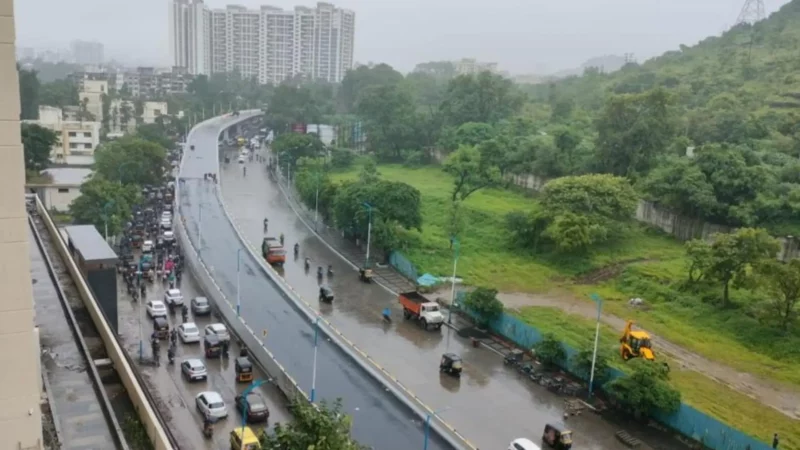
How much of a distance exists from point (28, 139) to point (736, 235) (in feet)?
137

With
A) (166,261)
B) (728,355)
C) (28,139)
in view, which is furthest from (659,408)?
(28,139)

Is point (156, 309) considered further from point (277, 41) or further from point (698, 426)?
point (277, 41)

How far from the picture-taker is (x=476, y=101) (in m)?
66.2

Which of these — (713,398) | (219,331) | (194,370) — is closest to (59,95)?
(219,331)

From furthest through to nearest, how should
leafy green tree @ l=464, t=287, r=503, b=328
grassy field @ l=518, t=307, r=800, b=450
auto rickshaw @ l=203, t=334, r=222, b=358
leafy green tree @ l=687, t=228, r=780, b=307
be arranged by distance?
leafy green tree @ l=687, t=228, r=780, b=307
leafy green tree @ l=464, t=287, r=503, b=328
auto rickshaw @ l=203, t=334, r=222, b=358
grassy field @ l=518, t=307, r=800, b=450

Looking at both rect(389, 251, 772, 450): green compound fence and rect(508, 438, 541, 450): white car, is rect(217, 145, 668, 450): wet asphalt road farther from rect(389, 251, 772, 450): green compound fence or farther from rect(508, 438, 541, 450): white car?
rect(389, 251, 772, 450): green compound fence

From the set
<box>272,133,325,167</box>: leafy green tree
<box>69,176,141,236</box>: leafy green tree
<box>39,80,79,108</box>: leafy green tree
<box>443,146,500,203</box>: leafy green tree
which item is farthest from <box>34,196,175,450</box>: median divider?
<box>39,80,79,108</box>: leafy green tree

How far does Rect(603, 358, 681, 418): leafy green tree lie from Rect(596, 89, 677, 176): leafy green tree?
24.6m

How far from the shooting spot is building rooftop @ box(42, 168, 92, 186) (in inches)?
1750

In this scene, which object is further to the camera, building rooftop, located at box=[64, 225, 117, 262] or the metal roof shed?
building rooftop, located at box=[64, 225, 117, 262]

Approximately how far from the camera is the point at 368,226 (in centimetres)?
3453

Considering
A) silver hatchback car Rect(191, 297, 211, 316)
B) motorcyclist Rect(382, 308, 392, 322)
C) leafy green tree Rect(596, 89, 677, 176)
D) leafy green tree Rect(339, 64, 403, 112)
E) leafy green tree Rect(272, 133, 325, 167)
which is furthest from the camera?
leafy green tree Rect(339, 64, 403, 112)

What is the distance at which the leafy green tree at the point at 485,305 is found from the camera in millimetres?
25916

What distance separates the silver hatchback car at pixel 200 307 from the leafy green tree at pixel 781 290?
20.4m
